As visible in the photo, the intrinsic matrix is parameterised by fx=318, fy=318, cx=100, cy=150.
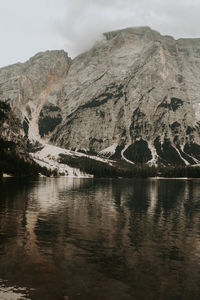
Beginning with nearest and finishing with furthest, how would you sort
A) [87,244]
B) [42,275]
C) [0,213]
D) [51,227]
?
1. [42,275]
2. [87,244]
3. [51,227]
4. [0,213]

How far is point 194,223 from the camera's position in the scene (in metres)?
54.1

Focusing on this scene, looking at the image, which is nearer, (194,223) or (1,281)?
(1,281)

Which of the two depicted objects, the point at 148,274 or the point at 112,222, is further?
the point at 112,222

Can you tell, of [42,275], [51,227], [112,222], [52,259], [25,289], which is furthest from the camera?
[112,222]

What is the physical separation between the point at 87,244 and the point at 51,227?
1111cm

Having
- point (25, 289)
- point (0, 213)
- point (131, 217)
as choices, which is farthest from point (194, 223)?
point (25, 289)

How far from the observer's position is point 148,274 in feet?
86.6

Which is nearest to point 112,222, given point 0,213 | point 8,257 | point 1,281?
point 0,213

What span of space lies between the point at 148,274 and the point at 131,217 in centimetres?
3218

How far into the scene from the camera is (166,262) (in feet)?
99.5

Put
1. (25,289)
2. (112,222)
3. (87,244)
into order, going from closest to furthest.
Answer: (25,289) < (87,244) < (112,222)

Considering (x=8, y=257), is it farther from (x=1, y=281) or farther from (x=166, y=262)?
(x=166, y=262)

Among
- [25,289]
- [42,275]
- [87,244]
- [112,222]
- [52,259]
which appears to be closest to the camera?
[25,289]

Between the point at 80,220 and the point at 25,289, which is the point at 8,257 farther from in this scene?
the point at 80,220
